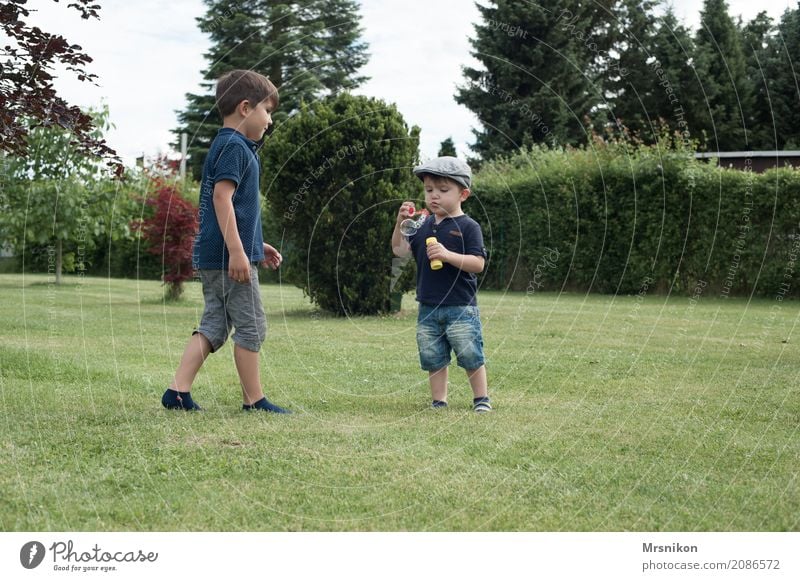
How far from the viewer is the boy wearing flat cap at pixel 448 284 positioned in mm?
5934

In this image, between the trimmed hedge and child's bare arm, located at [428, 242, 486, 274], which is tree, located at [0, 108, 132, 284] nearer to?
the trimmed hedge

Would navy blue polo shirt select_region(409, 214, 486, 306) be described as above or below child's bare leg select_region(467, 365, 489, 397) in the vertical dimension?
above

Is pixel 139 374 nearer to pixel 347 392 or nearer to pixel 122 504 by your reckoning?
pixel 347 392

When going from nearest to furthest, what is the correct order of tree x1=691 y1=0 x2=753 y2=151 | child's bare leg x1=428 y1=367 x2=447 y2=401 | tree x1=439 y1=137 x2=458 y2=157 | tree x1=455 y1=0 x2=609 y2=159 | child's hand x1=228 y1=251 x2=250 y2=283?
child's hand x1=228 y1=251 x2=250 y2=283, child's bare leg x1=428 y1=367 x2=447 y2=401, tree x1=455 y1=0 x2=609 y2=159, tree x1=439 y1=137 x2=458 y2=157, tree x1=691 y1=0 x2=753 y2=151

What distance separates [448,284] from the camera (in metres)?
6.04

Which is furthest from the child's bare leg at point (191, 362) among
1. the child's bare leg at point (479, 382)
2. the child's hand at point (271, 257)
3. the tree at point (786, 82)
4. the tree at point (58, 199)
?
the tree at point (786, 82)

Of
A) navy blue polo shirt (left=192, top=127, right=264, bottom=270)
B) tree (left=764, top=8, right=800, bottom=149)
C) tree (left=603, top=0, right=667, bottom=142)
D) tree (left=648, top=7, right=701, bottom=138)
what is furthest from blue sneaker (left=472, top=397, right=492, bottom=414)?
tree (left=764, top=8, right=800, bottom=149)

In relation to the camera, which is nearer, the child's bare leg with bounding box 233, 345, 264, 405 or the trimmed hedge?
the child's bare leg with bounding box 233, 345, 264, 405

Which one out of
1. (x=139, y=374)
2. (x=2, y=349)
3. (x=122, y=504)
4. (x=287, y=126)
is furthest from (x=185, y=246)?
(x=122, y=504)

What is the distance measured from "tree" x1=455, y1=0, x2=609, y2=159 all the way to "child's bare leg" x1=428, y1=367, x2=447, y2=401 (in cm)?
247

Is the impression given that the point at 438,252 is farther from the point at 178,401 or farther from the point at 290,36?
the point at 290,36

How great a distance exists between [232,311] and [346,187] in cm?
768

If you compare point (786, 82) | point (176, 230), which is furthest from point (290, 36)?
point (786, 82)

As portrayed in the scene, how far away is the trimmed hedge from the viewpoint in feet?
58.0
